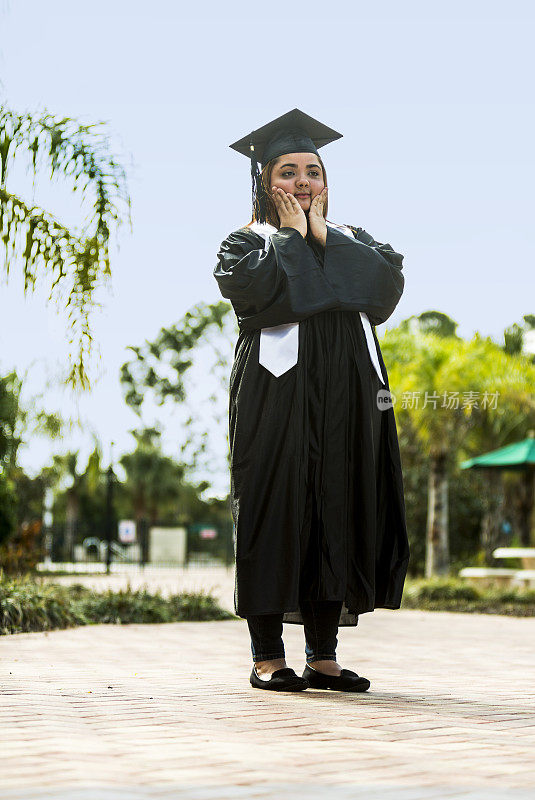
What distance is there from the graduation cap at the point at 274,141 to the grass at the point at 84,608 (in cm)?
427

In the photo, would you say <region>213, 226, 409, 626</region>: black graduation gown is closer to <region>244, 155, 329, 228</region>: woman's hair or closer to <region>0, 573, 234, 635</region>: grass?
<region>244, 155, 329, 228</region>: woman's hair

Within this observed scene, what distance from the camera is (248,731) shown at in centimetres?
311

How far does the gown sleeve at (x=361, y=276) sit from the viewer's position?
167 inches

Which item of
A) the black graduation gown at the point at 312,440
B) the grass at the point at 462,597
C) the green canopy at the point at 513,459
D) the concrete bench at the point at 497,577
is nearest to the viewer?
the black graduation gown at the point at 312,440

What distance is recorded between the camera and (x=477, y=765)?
2.69m

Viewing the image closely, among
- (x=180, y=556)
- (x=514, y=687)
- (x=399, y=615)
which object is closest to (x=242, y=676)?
(x=514, y=687)

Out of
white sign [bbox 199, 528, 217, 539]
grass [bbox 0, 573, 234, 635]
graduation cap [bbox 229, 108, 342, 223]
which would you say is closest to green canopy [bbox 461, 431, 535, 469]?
grass [bbox 0, 573, 234, 635]

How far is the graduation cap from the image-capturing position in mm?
4539

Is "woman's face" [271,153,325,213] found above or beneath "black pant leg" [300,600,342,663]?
above

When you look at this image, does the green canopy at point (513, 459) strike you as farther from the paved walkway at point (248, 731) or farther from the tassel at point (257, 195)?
the tassel at point (257, 195)

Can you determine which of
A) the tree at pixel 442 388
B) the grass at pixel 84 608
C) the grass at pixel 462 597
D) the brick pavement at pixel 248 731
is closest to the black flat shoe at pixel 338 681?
the brick pavement at pixel 248 731

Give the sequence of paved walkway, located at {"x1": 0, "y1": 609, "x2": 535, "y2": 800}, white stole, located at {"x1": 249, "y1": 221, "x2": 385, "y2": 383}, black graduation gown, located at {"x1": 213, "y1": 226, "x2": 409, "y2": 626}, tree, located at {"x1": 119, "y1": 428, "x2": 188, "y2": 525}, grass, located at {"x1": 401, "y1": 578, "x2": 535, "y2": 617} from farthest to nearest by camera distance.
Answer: tree, located at {"x1": 119, "y1": 428, "x2": 188, "y2": 525} < grass, located at {"x1": 401, "y1": 578, "x2": 535, "y2": 617} < white stole, located at {"x1": 249, "y1": 221, "x2": 385, "y2": 383} < black graduation gown, located at {"x1": 213, "y1": 226, "x2": 409, "y2": 626} < paved walkway, located at {"x1": 0, "y1": 609, "x2": 535, "y2": 800}

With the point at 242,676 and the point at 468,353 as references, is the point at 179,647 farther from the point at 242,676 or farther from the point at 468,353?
the point at 468,353

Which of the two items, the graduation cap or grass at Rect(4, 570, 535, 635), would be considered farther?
grass at Rect(4, 570, 535, 635)
